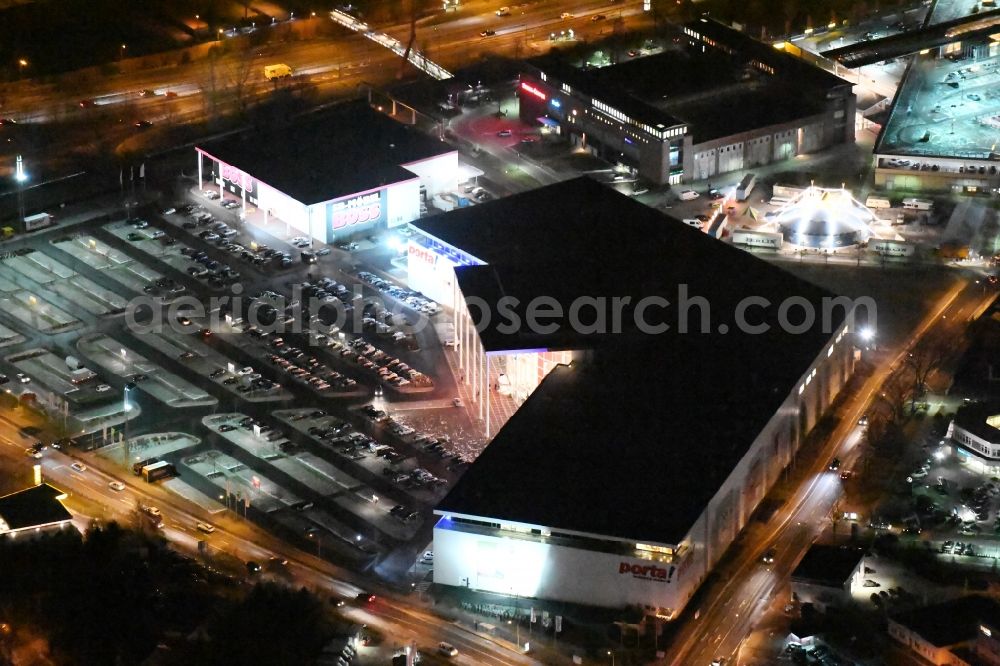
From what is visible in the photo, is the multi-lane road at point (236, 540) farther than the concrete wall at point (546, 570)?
No

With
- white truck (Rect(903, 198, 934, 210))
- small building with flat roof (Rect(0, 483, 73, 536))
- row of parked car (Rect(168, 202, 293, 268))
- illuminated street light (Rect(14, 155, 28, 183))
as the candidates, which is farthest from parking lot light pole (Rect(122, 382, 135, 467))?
white truck (Rect(903, 198, 934, 210))

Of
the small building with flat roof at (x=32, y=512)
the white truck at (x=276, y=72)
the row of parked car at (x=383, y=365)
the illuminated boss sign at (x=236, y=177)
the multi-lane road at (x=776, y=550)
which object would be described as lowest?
the white truck at (x=276, y=72)

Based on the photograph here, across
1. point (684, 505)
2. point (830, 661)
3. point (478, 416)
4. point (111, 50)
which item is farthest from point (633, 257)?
→ point (111, 50)

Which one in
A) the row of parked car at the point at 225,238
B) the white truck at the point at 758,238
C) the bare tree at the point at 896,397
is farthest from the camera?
the white truck at the point at 758,238

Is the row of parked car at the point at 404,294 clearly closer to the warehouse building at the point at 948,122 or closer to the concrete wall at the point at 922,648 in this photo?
the warehouse building at the point at 948,122

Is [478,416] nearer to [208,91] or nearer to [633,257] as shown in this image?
[633,257]

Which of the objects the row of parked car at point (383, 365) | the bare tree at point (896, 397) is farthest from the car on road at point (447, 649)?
the bare tree at point (896, 397)
